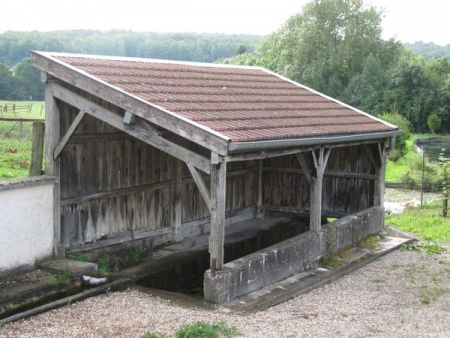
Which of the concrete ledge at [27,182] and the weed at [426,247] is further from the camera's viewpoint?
the weed at [426,247]

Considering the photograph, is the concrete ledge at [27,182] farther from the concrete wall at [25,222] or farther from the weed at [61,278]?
the weed at [61,278]

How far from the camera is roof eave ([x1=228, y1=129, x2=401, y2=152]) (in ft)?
26.2

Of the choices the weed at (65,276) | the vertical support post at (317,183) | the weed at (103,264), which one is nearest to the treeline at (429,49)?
the vertical support post at (317,183)

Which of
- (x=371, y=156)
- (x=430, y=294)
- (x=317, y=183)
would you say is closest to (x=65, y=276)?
(x=317, y=183)

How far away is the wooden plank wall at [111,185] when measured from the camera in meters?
9.59

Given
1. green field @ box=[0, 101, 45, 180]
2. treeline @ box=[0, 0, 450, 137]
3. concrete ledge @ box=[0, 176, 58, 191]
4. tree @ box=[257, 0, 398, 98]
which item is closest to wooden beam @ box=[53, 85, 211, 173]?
concrete ledge @ box=[0, 176, 58, 191]

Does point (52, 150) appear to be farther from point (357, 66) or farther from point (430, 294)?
point (357, 66)

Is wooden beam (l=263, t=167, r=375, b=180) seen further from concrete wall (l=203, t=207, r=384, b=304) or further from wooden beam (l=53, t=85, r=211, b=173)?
wooden beam (l=53, t=85, r=211, b=173)

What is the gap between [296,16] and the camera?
59344mm

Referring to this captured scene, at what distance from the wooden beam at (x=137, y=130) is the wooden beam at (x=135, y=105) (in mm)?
279

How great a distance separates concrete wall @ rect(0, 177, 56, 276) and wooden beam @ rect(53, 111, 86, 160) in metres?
0.43

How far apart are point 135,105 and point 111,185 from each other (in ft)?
8.00

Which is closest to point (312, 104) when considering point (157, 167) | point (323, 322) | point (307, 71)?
point (157, 167)

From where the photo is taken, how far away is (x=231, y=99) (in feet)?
33.7
